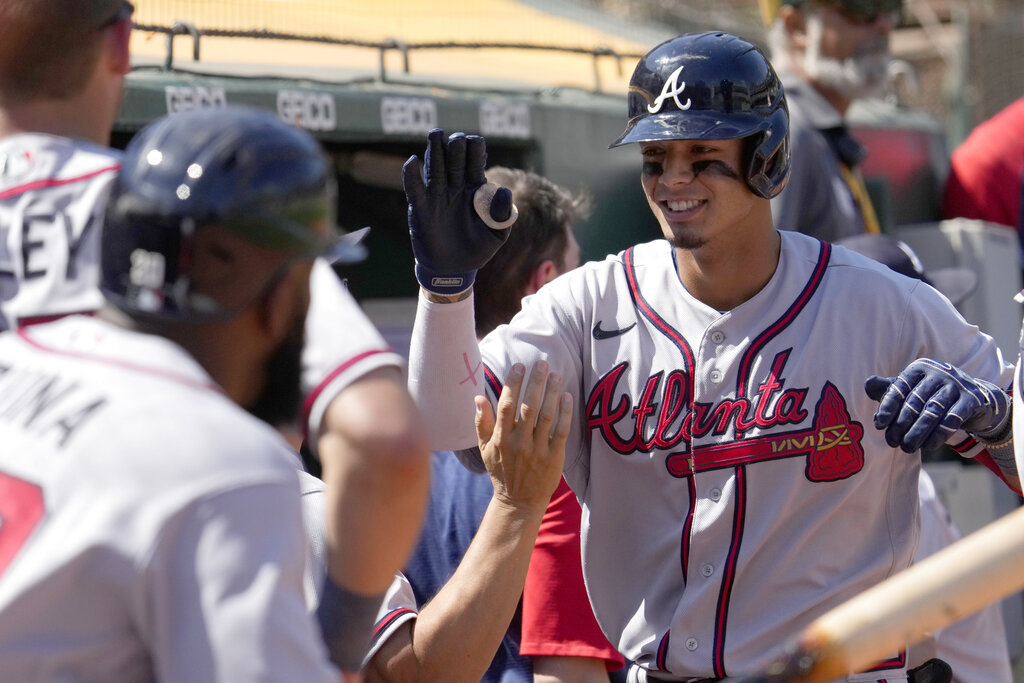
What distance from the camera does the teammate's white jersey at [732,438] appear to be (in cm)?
220

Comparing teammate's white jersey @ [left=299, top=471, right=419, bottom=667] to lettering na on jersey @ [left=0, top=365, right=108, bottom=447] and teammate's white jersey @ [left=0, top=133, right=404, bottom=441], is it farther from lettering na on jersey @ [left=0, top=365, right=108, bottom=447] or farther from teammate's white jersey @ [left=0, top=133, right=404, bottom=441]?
lettering na on jersey @ [left=0, top=365, right=108, bottom=447]

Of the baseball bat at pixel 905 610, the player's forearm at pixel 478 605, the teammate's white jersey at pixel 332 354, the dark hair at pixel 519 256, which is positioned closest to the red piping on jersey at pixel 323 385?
the teammate's white jersey at pixel 332 354

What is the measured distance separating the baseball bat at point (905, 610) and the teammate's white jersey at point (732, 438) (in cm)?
75

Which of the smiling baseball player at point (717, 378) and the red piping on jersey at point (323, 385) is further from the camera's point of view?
the smiling baseball player at point (717, 378)

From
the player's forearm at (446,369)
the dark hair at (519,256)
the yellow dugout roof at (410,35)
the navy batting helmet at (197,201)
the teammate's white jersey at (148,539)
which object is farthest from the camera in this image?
the yellow dugout roof at (410,35)

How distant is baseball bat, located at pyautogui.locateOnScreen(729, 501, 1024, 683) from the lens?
4.62 feet

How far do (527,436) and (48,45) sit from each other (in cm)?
99

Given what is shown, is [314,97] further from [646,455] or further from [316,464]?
[646,455]

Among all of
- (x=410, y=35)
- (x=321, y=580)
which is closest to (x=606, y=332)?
(x=321, y=580)

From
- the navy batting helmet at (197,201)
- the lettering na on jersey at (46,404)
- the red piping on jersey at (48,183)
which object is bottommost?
the lettering na on jersey at (46,404)

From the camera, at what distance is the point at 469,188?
2.24 metres

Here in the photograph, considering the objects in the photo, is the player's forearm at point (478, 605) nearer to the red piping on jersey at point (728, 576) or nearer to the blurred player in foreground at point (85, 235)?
the red piping on jersey at point (728, 576)

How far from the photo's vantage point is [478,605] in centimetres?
219

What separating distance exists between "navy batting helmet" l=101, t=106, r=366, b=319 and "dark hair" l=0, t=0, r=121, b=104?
2.40 feet
